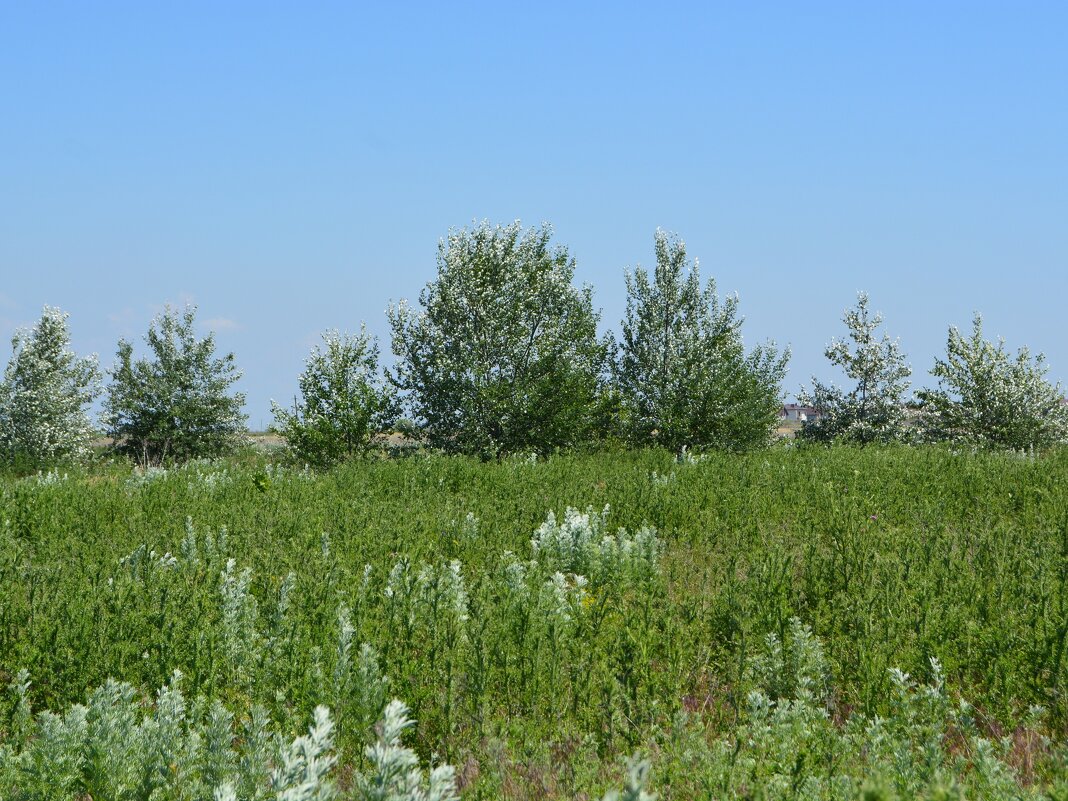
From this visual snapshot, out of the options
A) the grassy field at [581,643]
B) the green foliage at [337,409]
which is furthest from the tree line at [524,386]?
the grassy field at [581,643]

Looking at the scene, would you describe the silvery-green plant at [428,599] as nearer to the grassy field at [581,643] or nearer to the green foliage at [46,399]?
the grassy field at [581,643]

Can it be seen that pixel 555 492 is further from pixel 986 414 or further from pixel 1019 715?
pixel 986 414

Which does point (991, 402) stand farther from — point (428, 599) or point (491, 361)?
point (428, 599)

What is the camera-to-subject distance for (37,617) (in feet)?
18.6

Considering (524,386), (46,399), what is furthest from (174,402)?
(524,386)

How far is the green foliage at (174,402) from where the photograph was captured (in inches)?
1107

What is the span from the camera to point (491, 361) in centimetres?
2416

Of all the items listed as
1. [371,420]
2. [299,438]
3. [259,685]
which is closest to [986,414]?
[371,420]

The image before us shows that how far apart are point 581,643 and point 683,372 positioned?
19.9 metres

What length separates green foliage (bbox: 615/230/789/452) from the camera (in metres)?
24.5

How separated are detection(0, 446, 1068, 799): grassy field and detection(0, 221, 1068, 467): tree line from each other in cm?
1377

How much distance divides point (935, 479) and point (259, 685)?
920 centimetres

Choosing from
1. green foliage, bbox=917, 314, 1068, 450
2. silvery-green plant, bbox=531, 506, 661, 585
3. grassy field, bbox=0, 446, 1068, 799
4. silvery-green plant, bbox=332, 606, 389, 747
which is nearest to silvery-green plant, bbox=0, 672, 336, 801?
grassy field, bbox=0, 446, 1068, 799

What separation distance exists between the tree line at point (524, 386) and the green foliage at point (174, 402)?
0.15 ft
